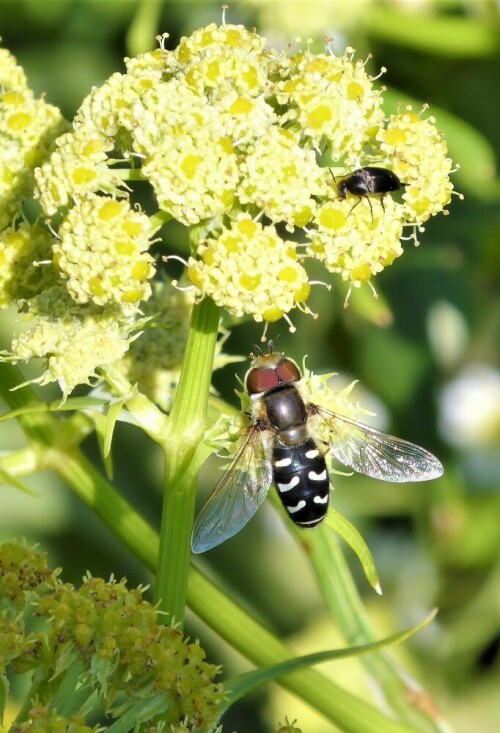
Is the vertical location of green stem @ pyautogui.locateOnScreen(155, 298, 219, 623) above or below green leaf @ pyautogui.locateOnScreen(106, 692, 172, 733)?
above

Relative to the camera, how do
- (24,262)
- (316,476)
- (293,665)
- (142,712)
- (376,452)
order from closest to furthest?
(142,712), (293,665), (24,262), (316,476), (376,452)

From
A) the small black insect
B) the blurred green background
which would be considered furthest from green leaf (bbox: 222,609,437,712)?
the blurred green background

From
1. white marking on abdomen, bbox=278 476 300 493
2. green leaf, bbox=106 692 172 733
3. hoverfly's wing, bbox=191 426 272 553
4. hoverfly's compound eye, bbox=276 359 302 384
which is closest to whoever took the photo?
green leaf, bbox=106 692 172 733

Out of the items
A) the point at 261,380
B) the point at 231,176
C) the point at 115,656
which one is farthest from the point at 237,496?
the point at 231,176

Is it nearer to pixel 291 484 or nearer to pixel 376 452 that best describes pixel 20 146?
pixel 291 484

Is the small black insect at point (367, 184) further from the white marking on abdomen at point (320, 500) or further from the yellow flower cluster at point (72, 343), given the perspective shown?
the white marking on abdomen at point (320, 500)

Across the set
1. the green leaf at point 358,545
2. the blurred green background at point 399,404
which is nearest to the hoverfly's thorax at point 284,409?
the green leaf at point 358,545

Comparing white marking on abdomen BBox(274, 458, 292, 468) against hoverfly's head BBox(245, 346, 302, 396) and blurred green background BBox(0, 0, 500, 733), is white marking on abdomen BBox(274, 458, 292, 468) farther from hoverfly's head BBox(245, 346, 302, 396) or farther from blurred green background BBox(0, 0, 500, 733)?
blurred green background BBox(0, 0, 500, 733)

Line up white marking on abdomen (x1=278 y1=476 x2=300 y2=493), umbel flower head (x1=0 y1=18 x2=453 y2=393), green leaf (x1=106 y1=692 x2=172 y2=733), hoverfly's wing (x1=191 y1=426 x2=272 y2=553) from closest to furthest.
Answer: green leaf (x1=106 y1=692 x2=172 y2=733), umbel flower head (x1=0 y1=18 x2=453 y2=393), hoverfly's wing (x1=191 y1=426 x2=272 y2=553), white marking on abdomen (x1=278 y1=476 x2=300 y2=493)

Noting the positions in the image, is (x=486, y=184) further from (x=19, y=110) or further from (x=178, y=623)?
(x=178, y=623)
